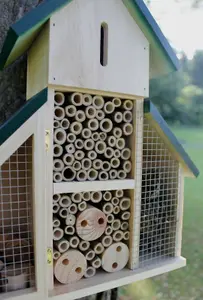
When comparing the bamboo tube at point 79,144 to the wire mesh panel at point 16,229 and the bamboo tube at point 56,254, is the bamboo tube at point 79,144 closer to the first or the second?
the wire mesh panel at point 16,229

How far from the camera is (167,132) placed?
0.78 metres

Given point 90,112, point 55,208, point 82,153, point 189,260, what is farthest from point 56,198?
point 189,260

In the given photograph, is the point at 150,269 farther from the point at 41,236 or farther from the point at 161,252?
the point at 41,236

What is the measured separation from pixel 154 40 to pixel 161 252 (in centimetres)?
61

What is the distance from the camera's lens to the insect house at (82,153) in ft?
2.05

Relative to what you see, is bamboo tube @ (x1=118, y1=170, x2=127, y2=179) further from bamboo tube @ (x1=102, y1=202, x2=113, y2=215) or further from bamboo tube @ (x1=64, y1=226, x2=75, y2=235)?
bamboo tube @ (x1=64, y1=226, x2=75, y2=235)

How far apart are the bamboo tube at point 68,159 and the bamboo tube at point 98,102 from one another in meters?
0.14

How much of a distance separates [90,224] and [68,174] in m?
0.14

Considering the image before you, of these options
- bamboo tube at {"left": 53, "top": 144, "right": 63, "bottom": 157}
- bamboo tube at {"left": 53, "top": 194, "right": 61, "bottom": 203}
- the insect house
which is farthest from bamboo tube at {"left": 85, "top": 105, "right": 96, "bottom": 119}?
bamboo tube at {"left": 53, "top": 194, "right": 61, "bottom": 203}

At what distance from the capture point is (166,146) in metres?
0.82

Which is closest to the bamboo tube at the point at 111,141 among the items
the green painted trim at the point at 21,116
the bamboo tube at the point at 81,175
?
the bamboo tube at the point at 81,175

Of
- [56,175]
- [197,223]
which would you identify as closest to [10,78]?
[56,175]

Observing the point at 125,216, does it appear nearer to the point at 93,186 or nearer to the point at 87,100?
the point at 93,186

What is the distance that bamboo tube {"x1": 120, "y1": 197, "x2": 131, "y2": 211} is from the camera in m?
0.77
